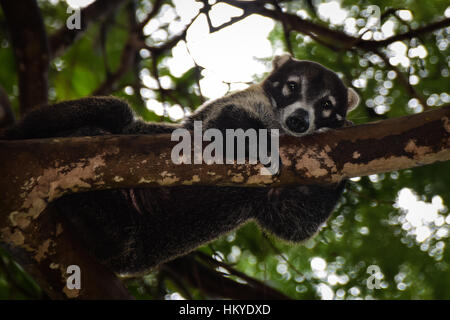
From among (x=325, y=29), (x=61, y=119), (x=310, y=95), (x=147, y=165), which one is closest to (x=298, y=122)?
(x=310, y=95)

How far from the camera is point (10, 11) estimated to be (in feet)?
20.2

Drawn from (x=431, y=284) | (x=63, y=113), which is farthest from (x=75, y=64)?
(x=431, y=284)

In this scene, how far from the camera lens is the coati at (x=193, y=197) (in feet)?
14.8

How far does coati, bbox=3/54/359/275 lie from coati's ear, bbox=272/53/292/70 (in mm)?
370

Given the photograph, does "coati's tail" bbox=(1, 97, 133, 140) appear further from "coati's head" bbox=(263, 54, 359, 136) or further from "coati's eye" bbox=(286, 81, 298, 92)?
"coati's eye" bbox=(286, 81, 298, 92)

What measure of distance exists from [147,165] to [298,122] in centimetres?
Answer: 216

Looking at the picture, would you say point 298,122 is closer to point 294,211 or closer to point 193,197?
point 294,211

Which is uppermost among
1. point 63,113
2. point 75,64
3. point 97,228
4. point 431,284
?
point 75,64

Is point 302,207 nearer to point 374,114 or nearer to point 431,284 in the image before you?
point 374,114

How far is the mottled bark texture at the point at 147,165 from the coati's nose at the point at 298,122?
1195mm
